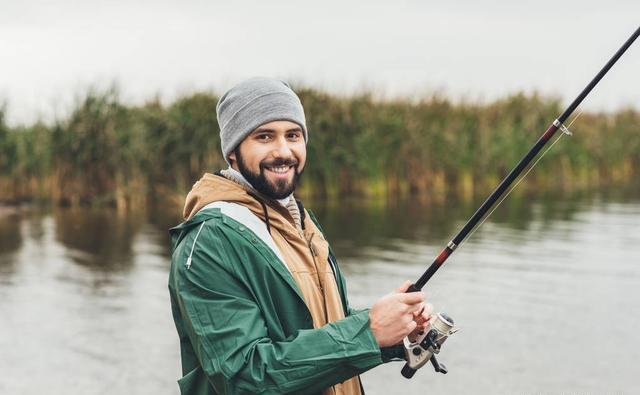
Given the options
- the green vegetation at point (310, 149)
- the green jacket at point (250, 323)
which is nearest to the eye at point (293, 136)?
the green jacket at point (250, 323)

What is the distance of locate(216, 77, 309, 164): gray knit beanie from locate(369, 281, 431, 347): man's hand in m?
0.57

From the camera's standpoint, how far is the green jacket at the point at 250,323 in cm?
209

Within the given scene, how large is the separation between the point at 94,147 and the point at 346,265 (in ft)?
36.2

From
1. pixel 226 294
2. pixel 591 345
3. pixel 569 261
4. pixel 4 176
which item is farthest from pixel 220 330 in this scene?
pixel 4 176

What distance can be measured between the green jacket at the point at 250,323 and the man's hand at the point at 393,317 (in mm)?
28

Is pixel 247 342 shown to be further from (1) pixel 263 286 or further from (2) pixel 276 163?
(2) pixel 276 163

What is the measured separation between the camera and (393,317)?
2.20 meters

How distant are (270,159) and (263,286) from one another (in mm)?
363

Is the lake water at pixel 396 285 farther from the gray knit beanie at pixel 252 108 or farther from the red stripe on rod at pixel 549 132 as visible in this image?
the gray knit beanie at pixel 252 108

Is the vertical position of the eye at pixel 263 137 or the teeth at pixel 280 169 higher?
the eye at pixel 263 137

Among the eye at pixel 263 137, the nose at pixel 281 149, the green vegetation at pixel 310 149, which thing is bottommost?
the green vegetation at pixel 310 149

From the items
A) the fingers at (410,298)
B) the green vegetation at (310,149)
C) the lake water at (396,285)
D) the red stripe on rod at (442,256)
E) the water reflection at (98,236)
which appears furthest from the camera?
the green vegetation at (310,149)

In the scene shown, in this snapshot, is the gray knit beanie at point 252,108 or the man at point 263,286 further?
the gray knit beanie at point 252,108

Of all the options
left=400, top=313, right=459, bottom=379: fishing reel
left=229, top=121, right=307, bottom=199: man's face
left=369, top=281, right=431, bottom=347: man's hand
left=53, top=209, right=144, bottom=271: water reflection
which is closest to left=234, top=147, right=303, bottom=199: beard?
left=229, top=121, right=307, bottom=199: man's face
